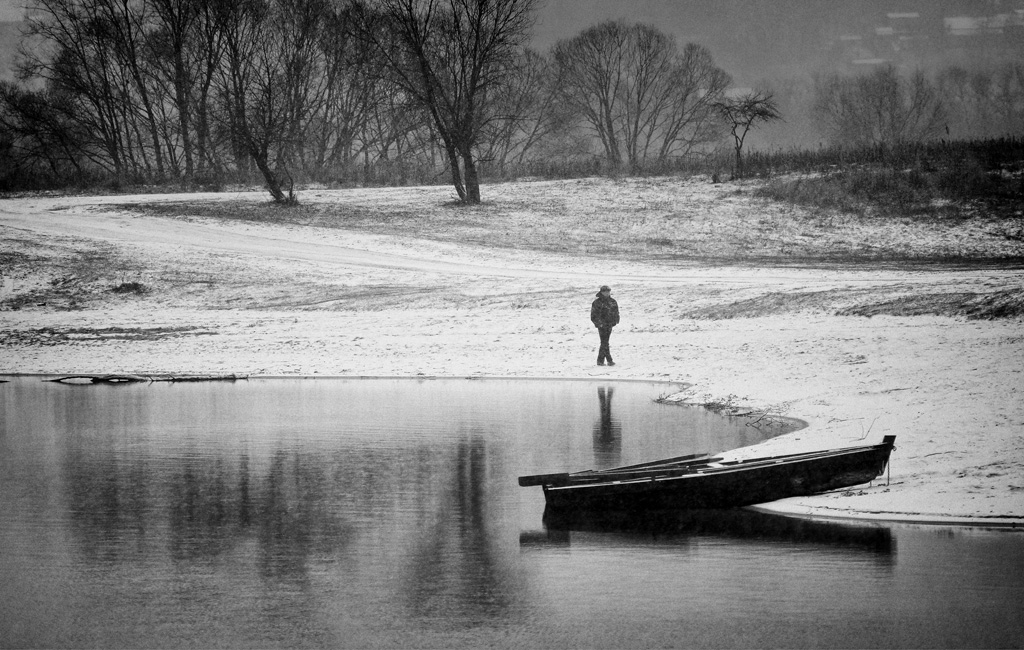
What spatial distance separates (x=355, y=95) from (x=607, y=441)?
66052mm

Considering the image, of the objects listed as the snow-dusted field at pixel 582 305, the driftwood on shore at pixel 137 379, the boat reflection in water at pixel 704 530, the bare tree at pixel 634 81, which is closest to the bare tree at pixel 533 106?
the bare tree at pixel 634 81

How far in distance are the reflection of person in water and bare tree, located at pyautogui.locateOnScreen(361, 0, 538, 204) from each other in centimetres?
3303

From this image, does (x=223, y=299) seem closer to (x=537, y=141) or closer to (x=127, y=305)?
(x=127, y=305)

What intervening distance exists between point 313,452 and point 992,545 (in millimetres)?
8426

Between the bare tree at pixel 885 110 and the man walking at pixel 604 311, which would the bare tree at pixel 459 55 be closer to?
the man walking at pixel 604 311

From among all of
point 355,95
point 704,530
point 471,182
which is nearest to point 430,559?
point 704,530

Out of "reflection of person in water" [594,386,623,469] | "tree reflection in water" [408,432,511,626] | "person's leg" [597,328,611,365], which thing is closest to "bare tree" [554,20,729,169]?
"person's leg" [597,328,611,365]

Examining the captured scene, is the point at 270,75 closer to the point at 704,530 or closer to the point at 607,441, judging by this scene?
the point at 607,441

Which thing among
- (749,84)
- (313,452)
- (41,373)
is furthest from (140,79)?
(749,84)

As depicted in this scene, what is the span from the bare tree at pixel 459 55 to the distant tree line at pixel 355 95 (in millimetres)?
115

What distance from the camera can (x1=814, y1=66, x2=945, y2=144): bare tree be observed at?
95312 mm

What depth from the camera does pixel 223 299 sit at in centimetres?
3291

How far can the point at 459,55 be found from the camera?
51781mm

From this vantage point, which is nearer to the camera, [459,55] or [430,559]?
[430,559]
